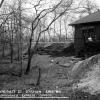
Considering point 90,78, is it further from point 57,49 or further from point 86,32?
point 57,49

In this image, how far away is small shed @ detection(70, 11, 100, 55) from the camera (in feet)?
51.0

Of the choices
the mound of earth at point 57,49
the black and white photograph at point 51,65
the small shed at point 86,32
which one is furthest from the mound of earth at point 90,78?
the mound of earth at point 57,49

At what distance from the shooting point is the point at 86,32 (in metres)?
16.8

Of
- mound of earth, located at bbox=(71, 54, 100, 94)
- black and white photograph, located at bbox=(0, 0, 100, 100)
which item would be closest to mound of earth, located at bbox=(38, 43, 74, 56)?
black and white photograph, located at bbox=(0, 0, 100, 100)

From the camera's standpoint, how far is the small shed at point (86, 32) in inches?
612

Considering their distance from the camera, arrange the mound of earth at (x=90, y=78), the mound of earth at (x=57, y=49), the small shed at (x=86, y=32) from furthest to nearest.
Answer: the mound of earth at (x=57, y=49) → the small shed at (x=86, y=32) → the mound of earth at (x=90, y=78)

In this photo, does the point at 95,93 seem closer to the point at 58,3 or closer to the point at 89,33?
the point at 58,3

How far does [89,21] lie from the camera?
618 inches

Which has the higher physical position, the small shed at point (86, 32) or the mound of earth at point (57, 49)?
the small shed at point (86, 32)

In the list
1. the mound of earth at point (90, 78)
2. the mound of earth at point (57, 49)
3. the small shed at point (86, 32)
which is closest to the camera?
the mound of earth at point (90, 78)

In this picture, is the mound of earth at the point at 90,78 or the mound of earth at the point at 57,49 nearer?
the mound of earth at the point at 90,78

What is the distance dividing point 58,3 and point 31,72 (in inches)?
251

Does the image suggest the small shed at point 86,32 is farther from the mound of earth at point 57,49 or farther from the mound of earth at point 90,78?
the mound of earth at point 90,78

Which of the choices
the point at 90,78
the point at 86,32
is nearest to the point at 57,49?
the point at 86,32
